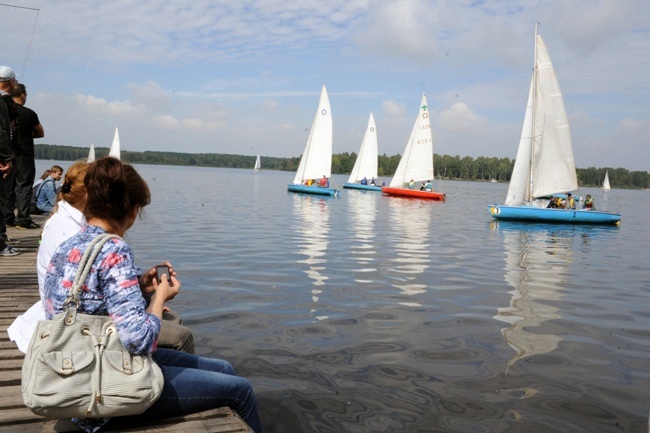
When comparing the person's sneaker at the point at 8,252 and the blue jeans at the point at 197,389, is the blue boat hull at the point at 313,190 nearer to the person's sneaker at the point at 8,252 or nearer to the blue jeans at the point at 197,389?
the person's sneaker at the point at 8,252

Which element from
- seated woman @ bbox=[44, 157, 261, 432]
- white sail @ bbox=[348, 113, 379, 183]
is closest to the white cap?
seated woman @ bbox=[44, 157, 261, 432]

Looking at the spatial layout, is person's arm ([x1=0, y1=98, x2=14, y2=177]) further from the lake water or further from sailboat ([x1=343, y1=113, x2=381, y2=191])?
sailboat ([x1=343, y1=113, x2=381, y2=191])

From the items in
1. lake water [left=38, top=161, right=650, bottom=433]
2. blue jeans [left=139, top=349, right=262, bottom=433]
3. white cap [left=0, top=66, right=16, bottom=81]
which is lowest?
lake water [left=38, top=161, right=650, bottom=433]

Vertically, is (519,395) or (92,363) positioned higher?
(92,363)

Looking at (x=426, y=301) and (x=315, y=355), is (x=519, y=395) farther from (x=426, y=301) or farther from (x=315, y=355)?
(x=426, y=301)

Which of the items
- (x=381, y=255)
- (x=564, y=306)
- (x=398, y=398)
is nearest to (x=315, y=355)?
(x=398, y=398)

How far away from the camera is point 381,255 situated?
48.5 ft

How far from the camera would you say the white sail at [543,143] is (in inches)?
1196

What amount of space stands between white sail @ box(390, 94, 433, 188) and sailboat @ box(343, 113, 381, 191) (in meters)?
9.88

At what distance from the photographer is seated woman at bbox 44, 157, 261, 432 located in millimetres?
2756

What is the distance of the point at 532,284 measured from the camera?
11.7m

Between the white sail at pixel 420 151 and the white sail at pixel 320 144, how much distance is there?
6.60 metres

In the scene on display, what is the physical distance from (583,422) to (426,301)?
4451mm

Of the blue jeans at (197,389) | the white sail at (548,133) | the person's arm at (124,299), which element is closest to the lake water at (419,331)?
the blue jeans at (197,389)
